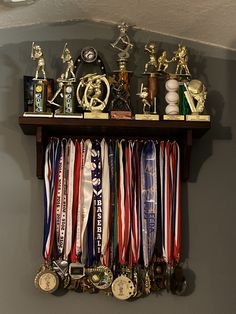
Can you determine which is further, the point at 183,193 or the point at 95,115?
the point at 183,193

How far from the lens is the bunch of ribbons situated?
204cm

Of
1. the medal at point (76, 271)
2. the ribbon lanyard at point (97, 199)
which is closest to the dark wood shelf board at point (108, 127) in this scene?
the ribbon lanyard at point (97, 199)

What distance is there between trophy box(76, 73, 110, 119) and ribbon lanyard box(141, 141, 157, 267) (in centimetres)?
24

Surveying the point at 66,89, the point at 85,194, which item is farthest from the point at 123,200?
the point at 66,89

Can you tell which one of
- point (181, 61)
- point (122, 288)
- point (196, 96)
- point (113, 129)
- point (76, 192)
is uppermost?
point (181, 61)

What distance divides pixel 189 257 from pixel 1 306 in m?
0.73

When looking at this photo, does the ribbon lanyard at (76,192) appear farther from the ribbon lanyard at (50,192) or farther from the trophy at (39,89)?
the trophy at (39,89)

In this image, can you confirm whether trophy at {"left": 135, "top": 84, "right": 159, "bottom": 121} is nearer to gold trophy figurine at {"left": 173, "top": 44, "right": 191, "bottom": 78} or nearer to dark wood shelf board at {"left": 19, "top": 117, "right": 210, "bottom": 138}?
dark wood shelf board at {"left": 19, "top": 117, "right": 210, "bottom": 138}

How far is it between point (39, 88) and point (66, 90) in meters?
0.10

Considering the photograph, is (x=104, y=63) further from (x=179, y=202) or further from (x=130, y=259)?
(x=130, y=259)

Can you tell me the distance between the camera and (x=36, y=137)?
1.99 metres

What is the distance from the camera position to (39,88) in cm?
200

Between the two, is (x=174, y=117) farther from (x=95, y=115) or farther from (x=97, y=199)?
(x=97, y=199)

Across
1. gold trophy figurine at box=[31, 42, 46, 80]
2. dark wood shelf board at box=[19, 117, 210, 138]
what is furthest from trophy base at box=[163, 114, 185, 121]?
gold trophy figurine at box=[31, 42, 46, 80]
